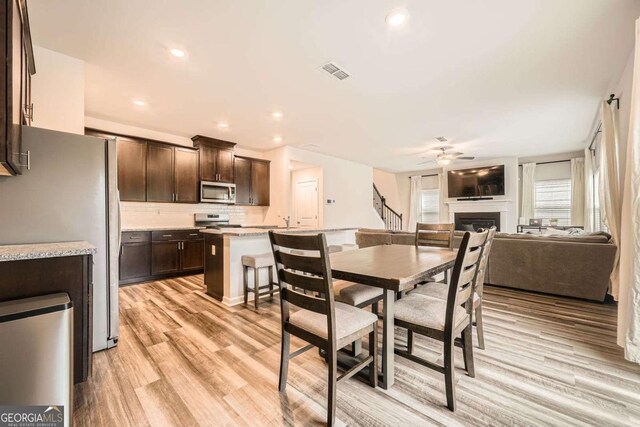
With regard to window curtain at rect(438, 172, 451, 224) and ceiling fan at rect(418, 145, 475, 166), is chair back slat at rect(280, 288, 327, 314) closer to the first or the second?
ceiling fan at rect(418, 145, 475, 166)

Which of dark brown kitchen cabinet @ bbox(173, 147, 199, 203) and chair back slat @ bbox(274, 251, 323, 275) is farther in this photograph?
dark brown kitchen cabinet @ bbox(173, 147, 199, 203)

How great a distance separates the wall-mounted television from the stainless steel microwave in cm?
629

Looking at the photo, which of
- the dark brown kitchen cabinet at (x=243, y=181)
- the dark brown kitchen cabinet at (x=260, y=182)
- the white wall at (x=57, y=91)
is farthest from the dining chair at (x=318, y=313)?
the dark brown kitchen cabinet at (x=260, y=182)

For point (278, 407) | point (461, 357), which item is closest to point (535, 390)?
point (461, 357)

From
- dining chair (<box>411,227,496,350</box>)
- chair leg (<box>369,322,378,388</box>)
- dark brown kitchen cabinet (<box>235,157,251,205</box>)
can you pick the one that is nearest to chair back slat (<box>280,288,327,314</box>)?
chair leg (<box>369,322,378,388</box>)

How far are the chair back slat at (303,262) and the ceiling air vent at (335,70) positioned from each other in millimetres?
2169

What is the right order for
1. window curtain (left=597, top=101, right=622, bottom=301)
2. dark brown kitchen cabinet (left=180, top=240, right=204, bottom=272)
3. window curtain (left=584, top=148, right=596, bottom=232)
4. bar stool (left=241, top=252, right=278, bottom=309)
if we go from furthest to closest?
window curtain (left=584, top=148, right=596, bottom=232) < dark brown kitchen cabinet (left=180, top=240, right=204, bottom=272) < bar stool (left=241, top=252, right=278, bottom=309) < window curtain (left=597, top=101, right=622, bottom=301)

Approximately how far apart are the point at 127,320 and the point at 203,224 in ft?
9.03

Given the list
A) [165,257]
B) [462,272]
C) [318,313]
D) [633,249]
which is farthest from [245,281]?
[633,249]

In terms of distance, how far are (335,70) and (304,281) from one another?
2.38 metres

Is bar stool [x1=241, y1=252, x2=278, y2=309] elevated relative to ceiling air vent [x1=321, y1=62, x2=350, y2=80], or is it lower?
lower

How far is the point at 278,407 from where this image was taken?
5.06ft

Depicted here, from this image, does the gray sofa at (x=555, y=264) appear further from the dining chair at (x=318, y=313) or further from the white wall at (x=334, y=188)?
the white wall at (x=334, y=188)

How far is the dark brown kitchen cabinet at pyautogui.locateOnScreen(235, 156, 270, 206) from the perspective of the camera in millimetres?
5809
